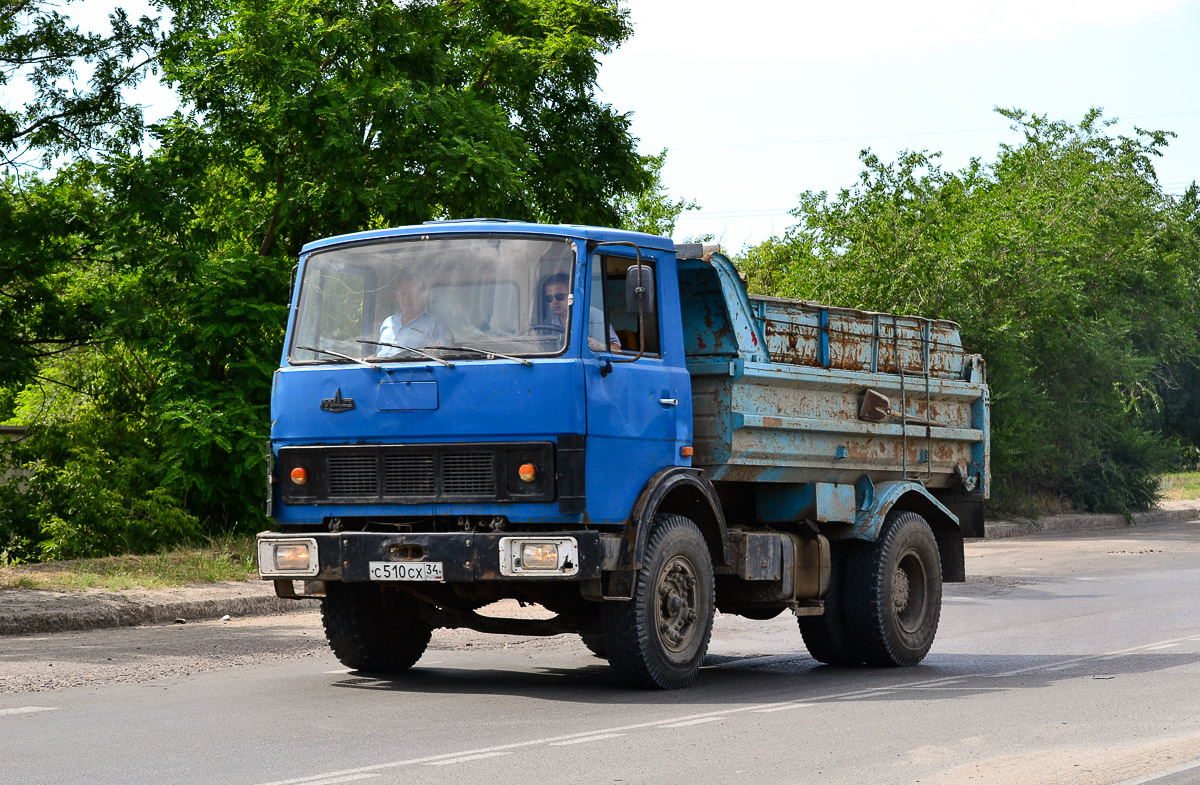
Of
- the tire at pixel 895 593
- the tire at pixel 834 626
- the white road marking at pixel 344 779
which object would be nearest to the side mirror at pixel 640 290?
the tire at pixel 834 626

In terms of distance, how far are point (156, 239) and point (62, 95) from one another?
184 cm

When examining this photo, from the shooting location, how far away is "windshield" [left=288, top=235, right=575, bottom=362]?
331 inches

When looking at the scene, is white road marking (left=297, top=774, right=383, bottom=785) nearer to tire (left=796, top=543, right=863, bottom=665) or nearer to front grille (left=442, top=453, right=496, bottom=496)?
front grille (left=442, top=453, right=496, bottom=496)

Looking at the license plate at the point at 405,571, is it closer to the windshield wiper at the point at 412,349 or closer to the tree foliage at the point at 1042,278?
the windshield wiper at the point at 412,349

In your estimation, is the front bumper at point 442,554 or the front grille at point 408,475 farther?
the front grille at point 408,475

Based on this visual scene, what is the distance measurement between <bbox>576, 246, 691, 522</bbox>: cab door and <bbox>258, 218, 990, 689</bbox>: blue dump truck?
0.02 meters

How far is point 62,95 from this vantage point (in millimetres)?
15906

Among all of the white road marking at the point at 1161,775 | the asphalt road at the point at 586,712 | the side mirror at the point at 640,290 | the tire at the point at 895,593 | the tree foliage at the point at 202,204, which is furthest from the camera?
the tree foliage at the point at 202,204

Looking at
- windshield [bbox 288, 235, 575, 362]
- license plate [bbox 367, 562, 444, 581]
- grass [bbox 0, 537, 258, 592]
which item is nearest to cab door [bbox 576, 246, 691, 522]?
windshield [bbox 288, 235, 575, 362]

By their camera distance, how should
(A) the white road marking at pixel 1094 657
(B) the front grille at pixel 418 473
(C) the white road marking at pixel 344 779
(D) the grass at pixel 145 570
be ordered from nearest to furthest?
(C) the white road marking at pixel 344 779, (B) the front grille at pixel 418 473, (A) the white road marking at pixel 1094 657, (D) the grass at pixel 145 570

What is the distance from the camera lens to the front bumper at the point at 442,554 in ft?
26.5

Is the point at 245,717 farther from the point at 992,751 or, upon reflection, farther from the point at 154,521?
the point at 154,521

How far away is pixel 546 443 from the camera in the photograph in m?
8.19

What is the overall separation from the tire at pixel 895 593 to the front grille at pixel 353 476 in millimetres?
3895
